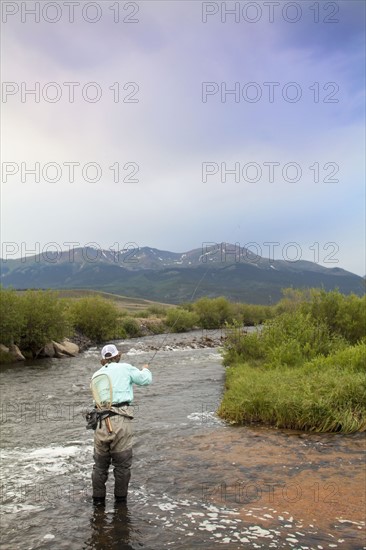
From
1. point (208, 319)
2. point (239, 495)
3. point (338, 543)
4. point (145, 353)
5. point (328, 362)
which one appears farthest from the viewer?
point (208, 319)

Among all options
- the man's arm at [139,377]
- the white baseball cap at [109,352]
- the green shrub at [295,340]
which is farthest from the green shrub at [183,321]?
the man's arm at [139,377]

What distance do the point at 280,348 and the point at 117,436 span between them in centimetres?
1284

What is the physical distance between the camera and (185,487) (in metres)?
9.51

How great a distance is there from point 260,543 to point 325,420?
6.76 m

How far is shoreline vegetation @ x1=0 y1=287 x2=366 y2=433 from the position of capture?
13.7 metres

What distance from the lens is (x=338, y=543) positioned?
23.2 feet

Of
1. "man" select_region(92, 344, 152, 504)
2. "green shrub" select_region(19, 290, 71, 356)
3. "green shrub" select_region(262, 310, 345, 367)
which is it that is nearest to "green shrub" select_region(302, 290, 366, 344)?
"green shrub" select_region(262, 310, 345, 367)

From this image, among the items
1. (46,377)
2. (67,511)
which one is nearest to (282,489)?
(67,511)

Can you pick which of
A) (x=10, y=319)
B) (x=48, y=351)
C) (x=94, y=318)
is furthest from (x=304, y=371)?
(x=94, y=318)

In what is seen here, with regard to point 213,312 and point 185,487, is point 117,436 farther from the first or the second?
point 213,312

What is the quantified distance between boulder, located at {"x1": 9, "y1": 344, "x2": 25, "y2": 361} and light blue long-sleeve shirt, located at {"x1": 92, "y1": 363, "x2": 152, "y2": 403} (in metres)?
27.1

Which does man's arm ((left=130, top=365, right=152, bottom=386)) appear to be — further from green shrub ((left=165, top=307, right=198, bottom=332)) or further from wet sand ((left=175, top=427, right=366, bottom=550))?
green shrub ((left=165, top=307, right=198, bottom=332))

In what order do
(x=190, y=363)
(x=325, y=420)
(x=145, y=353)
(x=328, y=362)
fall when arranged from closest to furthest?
1. (x=325, y=420)
2. (x=328, y=362)
3. (x=190, y=363)
4. (x=145, y=353)

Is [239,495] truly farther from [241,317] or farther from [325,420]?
[241,317]
